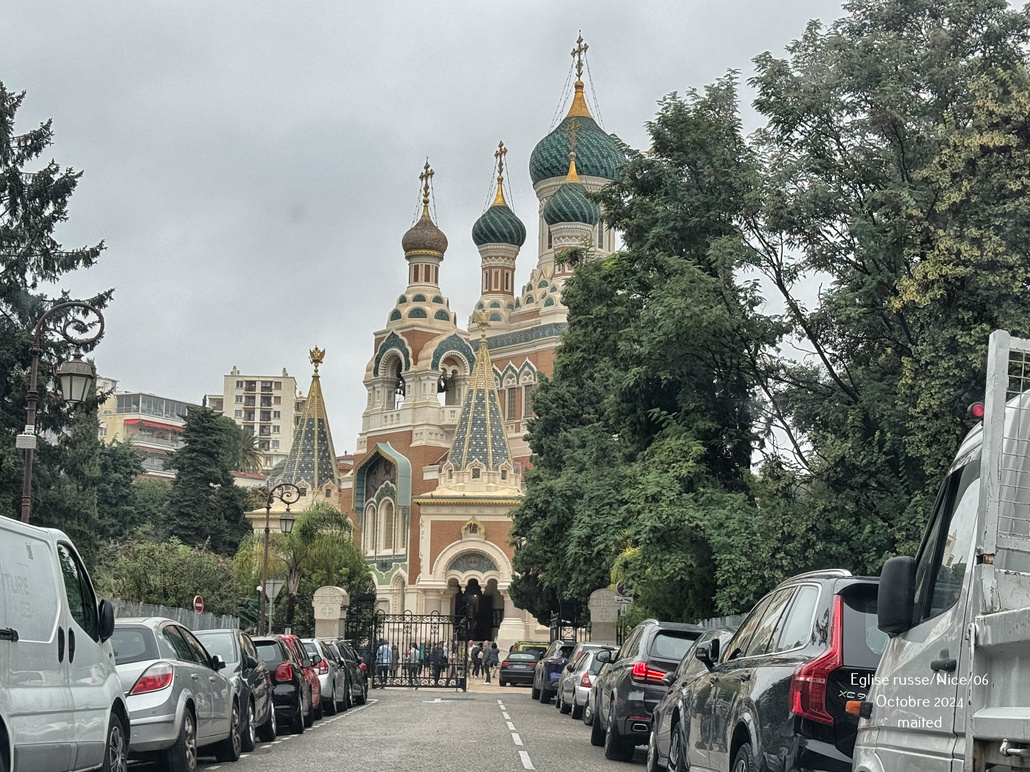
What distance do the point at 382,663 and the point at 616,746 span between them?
1340 inches

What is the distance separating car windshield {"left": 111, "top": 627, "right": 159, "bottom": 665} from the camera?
13211 mm

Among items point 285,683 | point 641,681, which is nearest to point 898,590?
point 641,681

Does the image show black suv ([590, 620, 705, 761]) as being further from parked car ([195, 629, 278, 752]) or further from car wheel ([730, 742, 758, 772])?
car wheel ([730, 742, 758, 772])

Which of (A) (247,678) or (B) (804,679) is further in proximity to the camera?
(A) (247,678)

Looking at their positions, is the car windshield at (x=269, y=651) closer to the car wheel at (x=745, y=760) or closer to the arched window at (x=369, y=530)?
the car wheel at (x=745, y=760)

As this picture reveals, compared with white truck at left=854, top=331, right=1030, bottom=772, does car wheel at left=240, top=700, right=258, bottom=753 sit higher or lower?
lower

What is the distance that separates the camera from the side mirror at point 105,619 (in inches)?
411

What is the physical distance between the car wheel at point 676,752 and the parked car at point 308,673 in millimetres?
10622

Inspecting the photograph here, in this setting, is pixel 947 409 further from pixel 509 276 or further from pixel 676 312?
pixel 509 276

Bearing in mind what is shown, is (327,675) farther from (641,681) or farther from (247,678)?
(641,681)

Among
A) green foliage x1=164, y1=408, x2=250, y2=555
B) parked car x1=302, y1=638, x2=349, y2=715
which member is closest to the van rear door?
parked car x1=302, y1=638, x2=349, y2=715

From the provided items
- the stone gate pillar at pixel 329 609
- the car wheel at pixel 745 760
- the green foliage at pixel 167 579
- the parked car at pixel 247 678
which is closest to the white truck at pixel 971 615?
the car wheel at pixel 745 760

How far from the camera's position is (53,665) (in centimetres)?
914

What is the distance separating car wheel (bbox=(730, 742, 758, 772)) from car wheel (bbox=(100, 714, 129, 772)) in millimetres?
4434
